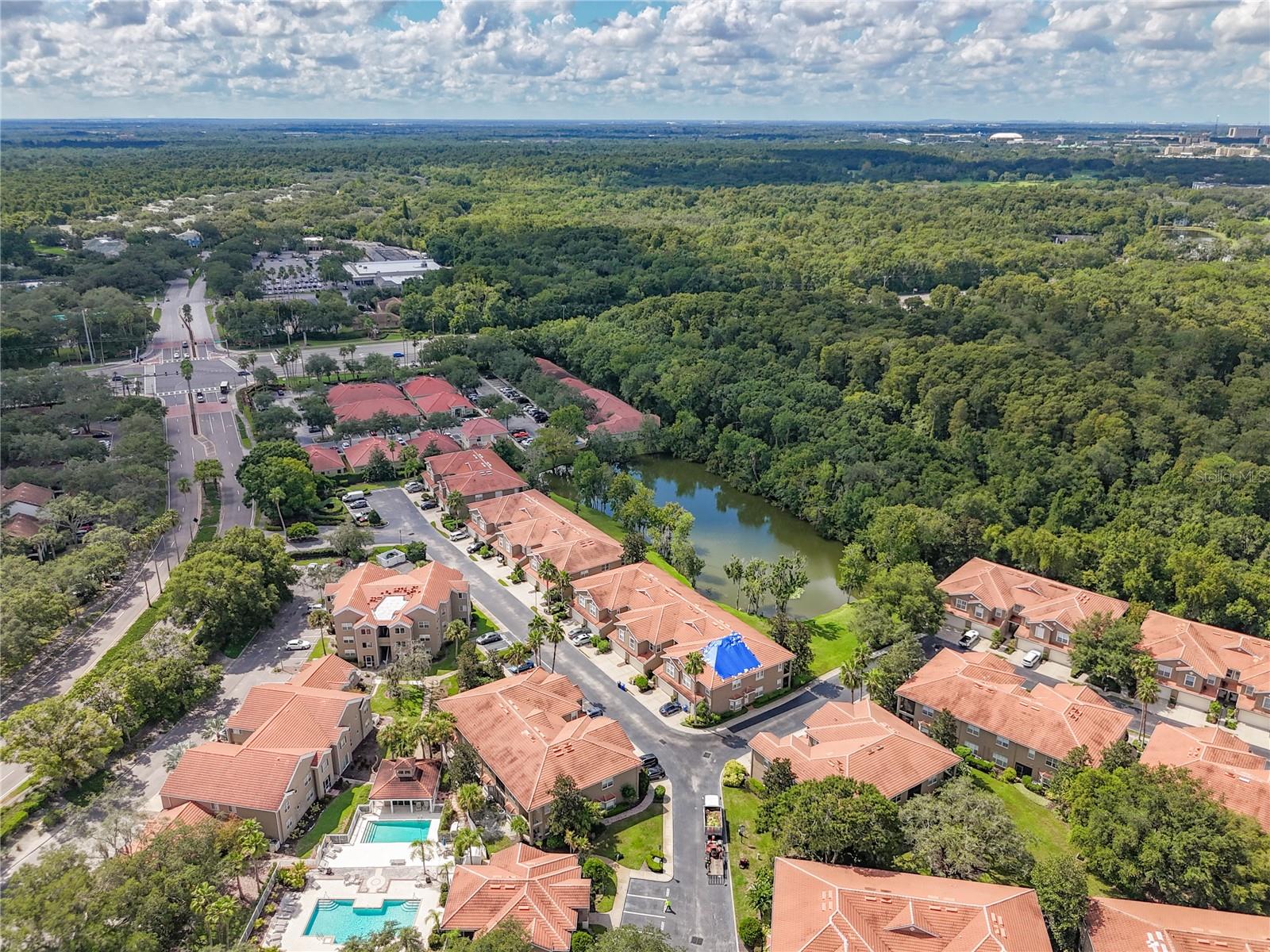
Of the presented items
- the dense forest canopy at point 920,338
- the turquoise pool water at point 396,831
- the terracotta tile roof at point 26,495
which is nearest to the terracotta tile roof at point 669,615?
the dense forest canopy at point 920,338

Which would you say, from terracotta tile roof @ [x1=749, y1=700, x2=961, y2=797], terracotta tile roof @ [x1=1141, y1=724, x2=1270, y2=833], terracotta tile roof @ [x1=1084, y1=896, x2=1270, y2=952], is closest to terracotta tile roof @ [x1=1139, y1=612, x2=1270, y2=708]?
terracotta tile roof @ [x1=1141, y1=724, x2=1270, y2=833]

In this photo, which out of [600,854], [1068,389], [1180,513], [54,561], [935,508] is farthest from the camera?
[1068,389]

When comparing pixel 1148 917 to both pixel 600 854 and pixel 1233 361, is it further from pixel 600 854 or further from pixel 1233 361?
pixel 1233 361

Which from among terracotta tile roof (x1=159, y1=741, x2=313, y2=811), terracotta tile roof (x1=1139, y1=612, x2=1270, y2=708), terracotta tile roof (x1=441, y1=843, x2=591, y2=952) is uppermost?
terracotta tile roof (x1=1139, y1=612, x2=1270, y2=708)

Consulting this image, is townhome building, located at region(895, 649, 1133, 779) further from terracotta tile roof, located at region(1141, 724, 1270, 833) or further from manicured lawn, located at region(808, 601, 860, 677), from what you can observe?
manicured lawn, located at region(808, 601, 860, 677)

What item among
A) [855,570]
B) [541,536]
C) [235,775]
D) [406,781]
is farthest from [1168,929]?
[541,536]

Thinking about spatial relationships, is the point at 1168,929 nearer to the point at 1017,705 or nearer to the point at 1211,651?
the point at 1017,705

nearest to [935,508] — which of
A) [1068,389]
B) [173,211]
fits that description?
[1068,389]
